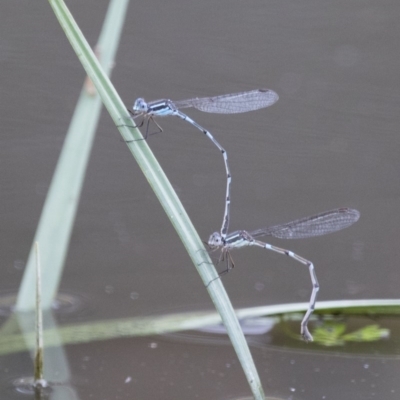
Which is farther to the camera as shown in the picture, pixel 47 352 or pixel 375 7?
pixel 375 7

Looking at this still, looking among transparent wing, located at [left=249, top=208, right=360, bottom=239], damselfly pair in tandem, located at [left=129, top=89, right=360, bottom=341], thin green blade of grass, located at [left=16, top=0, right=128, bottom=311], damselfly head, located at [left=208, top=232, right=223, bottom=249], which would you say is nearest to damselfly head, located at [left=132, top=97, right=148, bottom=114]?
damselfly pair in tandem, located at [left=129, top=89, right=360, bottom=341]

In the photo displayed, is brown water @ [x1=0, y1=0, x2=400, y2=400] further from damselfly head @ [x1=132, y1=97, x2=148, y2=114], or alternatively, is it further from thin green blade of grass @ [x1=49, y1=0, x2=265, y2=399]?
damselfly head @ [x1=132, y1=97, x2=148, y2=114]

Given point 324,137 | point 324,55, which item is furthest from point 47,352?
point 324,55

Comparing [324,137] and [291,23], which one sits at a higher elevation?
[291,23]

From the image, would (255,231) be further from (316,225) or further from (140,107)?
(140,107)

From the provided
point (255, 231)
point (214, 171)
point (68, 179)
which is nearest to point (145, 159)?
point (68, 179)

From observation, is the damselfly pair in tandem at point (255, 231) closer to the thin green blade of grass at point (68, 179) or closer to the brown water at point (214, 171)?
the thin green blade of grass at point (68, 179)

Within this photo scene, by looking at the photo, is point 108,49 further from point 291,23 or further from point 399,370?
point 291,23
